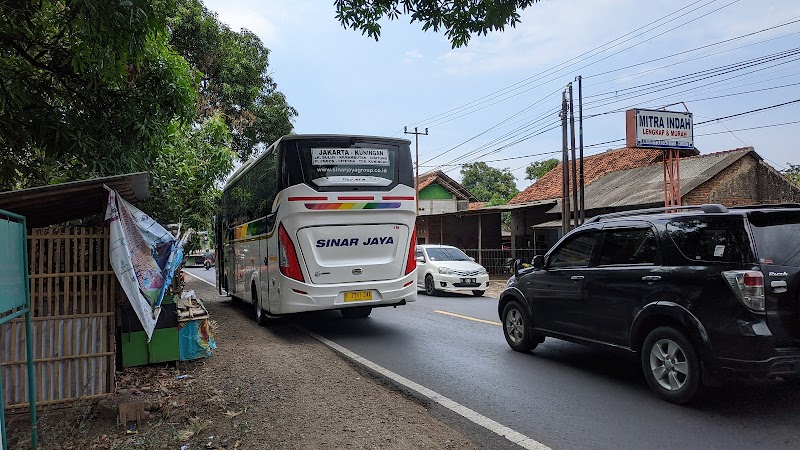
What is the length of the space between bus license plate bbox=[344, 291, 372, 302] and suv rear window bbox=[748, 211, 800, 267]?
567cm

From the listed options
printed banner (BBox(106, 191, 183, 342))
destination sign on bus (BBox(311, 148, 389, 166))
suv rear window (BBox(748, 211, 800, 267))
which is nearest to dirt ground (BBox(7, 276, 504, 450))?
printed banner (BBox(106, 191, 183, 342))

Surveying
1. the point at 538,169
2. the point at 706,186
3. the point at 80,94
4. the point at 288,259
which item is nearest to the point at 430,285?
the point at 288,259

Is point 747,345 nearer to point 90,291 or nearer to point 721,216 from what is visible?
point 721,216

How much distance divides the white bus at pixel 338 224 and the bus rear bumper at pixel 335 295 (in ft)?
0.05

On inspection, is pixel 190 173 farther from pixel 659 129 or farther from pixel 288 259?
pixel 659 129

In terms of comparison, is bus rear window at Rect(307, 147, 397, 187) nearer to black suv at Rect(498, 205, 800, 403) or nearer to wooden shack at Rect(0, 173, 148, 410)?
wooden shack at Rect(0, 173, 148, 410)

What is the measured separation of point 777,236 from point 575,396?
2382 millimetres

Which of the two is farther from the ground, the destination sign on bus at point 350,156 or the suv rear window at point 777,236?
the destination sign on bus at point 350,156

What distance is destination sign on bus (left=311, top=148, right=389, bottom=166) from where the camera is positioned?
28.5 ft

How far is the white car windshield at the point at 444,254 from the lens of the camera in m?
17.0

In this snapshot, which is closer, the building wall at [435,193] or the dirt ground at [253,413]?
the dirt ground at [253,413]

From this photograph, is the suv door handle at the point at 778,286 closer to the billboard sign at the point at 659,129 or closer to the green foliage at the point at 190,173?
the green foliage at the point at 190,173

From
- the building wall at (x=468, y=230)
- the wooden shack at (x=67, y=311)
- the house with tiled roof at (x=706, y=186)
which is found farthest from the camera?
the building wall at (x=468, y=230)

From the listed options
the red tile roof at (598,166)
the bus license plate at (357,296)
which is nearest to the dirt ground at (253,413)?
the bus license plate at (357,296)
